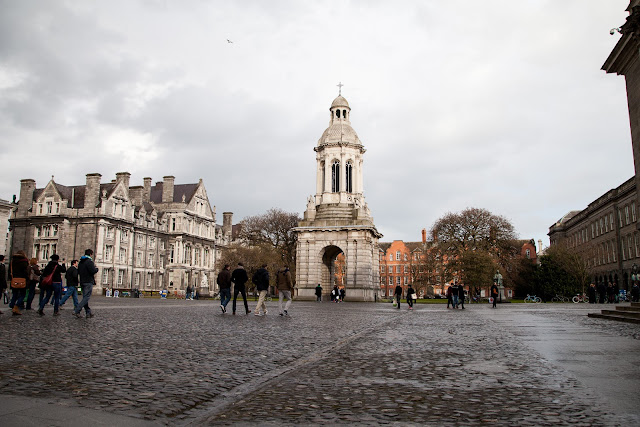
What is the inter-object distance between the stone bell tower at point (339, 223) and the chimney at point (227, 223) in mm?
48595

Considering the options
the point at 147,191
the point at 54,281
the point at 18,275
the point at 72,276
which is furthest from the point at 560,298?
the point at 147,191

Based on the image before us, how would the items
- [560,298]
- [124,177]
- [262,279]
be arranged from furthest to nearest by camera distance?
1. [124,177]
2. [560,298]
3. [262,279]

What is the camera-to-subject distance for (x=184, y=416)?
14.2ft

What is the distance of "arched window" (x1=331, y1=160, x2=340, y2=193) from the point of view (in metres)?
53.9

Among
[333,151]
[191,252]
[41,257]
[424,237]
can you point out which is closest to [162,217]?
[191,252]

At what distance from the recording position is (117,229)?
68.7 meters

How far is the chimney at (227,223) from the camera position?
100m

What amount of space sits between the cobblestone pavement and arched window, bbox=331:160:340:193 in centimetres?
4365

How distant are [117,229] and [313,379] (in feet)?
224

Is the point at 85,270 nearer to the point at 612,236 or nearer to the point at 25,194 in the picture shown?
the point at 25,194

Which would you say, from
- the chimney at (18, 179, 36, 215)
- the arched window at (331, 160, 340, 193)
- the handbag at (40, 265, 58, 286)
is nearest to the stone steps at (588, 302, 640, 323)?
the handbag at (40, 265, 58, 286)

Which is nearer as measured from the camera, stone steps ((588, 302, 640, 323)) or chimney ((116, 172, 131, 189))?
stone steps ((588, 302, 640, 323))

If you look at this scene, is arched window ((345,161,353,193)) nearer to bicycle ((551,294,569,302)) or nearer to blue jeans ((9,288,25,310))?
bicycle ((551,294,569,302))

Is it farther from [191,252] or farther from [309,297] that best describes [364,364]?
[191,252]
